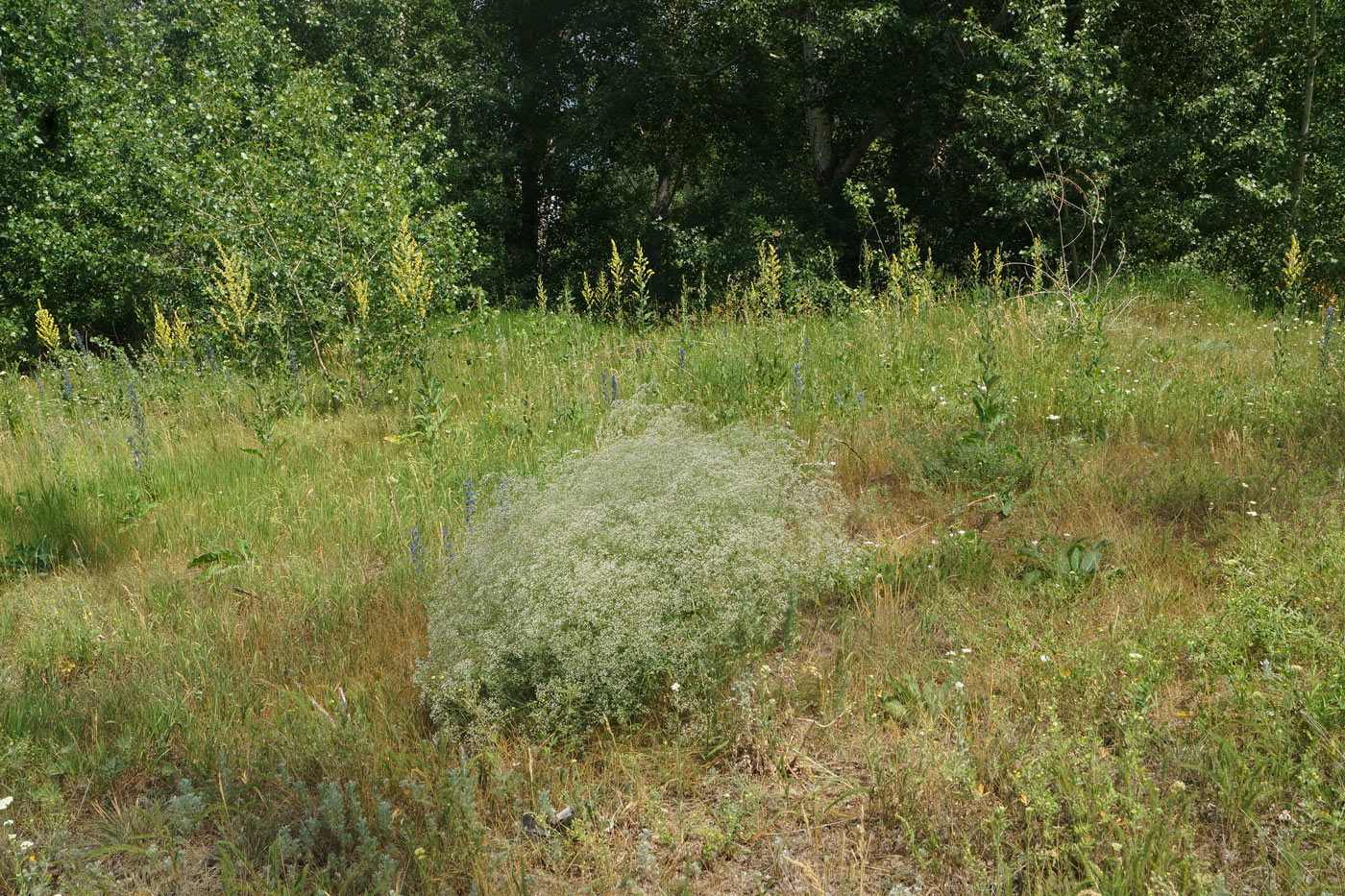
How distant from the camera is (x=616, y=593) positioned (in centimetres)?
266

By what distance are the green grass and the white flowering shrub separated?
4.8 inches

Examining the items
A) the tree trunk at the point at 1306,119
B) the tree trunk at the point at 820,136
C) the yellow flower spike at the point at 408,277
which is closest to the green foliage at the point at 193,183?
the yellow flower spike at the point at 408,277

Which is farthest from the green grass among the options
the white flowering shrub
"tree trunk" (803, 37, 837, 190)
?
"tree trunk" (803, 37, 837, 190)

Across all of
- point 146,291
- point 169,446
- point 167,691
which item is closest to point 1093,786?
point 167,691

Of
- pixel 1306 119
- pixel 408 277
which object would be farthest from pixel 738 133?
pixel 408 277

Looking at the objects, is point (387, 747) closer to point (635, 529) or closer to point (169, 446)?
point (635, 529)

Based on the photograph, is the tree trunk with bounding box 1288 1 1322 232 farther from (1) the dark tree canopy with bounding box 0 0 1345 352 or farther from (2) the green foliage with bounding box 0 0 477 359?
(2) the green foliage with bounding box 0 0 477 359

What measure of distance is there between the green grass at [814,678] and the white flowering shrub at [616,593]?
0.40ft

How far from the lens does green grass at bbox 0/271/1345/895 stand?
2166 mm

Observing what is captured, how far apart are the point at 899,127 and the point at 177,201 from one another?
10025mm

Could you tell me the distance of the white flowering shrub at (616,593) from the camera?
8.45 ft

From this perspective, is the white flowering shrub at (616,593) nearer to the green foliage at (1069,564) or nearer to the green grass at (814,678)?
the green grass at (814,678)

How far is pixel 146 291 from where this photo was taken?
37.2 feet

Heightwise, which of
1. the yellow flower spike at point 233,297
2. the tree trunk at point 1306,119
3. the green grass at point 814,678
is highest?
the tree trunk at point 1306,119
